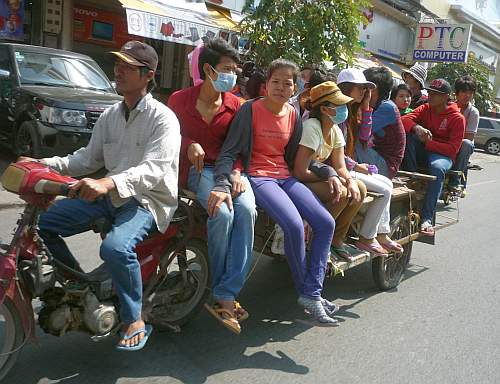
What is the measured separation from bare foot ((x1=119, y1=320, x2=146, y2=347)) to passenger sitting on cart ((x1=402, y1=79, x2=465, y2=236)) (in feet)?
12.8

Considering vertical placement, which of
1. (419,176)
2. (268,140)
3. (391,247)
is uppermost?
(268,140)

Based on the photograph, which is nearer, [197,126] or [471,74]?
[197,126]

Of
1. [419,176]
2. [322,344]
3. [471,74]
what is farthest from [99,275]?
[471,74]

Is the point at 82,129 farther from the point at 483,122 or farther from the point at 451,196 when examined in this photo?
the point at 483,122

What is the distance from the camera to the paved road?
3.23 metres

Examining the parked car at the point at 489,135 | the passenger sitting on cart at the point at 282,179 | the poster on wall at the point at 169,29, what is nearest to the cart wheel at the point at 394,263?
the passenger sitting on cart at the point at 282,179

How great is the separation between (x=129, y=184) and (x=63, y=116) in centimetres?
508

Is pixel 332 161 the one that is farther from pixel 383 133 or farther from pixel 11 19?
pixel 11 19

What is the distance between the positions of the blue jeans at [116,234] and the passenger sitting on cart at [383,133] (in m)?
2.64

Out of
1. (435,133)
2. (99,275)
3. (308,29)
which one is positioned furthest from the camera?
(308,29)

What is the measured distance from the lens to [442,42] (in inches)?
888

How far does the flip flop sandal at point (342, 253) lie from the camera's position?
4266 mm

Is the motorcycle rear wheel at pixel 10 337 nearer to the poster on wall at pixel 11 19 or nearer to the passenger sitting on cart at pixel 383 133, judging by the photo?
the passenger sitting on cart at pixel 383 133

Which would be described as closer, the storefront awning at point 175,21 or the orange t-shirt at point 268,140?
the orange t-shirt at point 268,140
